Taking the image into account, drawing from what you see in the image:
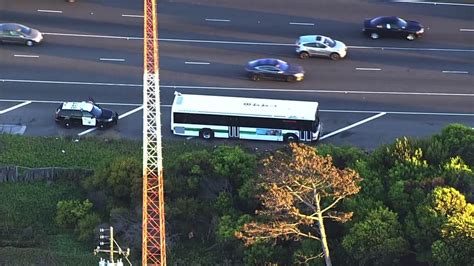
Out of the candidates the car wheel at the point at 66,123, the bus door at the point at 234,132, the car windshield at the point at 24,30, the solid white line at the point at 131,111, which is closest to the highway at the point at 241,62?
the solid white line at the point at 131,111

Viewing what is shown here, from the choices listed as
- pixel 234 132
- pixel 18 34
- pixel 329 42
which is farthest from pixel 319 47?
pixel 18 34

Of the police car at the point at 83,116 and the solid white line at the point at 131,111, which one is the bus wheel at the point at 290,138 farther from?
the police car at the point at 83,116

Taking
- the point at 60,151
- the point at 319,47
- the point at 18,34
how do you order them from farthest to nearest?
the point at 18,34, the point at 319,47, the point at 60,151

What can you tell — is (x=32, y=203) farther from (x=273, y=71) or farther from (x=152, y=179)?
(x=273, y=71)

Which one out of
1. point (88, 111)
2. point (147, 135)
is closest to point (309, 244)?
point (147, 135)

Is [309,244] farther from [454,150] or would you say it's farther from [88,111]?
[88,111]
